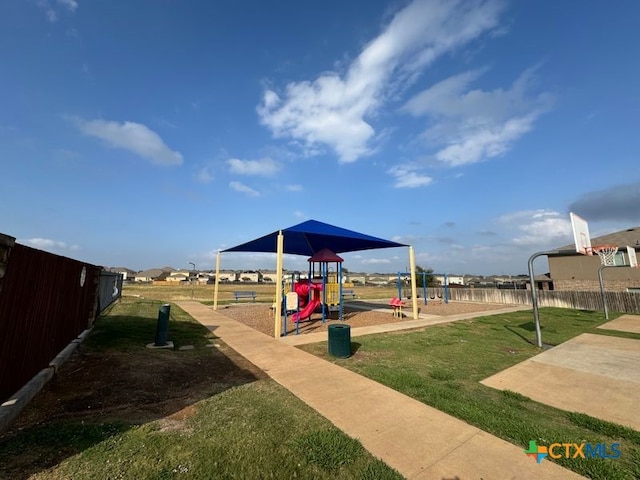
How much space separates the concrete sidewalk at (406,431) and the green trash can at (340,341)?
0.95m

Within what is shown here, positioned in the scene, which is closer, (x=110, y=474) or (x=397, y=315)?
(x=110, y=474)

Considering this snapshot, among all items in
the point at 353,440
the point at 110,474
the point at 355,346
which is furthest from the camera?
the point at 355,346

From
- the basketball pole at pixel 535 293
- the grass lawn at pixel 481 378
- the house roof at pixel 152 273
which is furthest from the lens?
the house roof at pixel 152 273

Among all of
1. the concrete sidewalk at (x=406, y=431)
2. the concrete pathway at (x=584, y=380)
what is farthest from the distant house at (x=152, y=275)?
the concrete pathway at (x=584, y=380)

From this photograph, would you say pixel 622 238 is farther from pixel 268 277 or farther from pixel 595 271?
pixel 268 277

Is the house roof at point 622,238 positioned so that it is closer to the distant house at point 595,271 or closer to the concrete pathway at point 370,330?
the distant house at point 595,271

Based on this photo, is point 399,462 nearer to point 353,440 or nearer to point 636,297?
point 353,440

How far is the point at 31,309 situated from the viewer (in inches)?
198

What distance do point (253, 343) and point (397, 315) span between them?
30.0 feet

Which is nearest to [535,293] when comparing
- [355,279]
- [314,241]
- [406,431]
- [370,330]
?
[370,330]

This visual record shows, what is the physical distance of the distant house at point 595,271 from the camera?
25.1 metres

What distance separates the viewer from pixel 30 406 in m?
4.33

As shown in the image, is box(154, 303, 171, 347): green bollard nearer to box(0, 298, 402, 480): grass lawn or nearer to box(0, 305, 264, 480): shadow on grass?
box(0, 305, 264, 480): shadow on grass

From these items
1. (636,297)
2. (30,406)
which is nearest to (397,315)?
(30,406)
